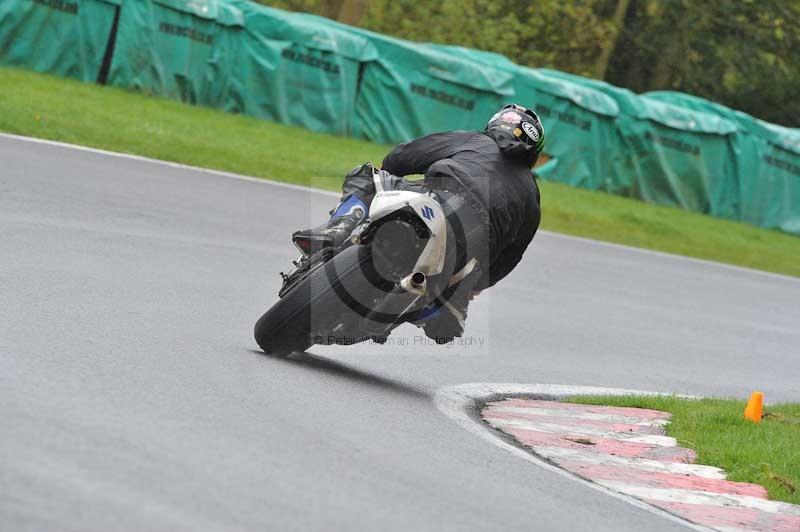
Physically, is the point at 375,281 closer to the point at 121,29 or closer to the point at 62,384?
the point at 62,384

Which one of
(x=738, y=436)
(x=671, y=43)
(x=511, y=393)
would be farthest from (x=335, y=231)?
(x=671, y=43)

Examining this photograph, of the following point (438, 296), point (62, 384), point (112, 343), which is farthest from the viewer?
point (438, 296)

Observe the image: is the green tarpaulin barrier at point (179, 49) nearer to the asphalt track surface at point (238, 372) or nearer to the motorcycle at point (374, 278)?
the asphalt track surface at point (238, 372)

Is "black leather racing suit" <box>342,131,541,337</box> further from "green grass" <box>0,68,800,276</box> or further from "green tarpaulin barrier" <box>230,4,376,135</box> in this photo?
"green tarpaulin barrier" <box>230,4,376,135</box>

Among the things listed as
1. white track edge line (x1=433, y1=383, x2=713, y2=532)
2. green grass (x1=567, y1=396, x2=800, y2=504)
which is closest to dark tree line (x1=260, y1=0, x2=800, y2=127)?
white track edge line (x1=433, y1=383, x2=713, y2=532)

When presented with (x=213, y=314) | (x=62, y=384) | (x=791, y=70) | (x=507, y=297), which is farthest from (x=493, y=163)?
(x=791, y=70)

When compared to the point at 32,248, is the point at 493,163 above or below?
above

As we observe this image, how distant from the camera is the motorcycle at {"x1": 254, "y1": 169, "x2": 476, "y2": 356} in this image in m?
6.99

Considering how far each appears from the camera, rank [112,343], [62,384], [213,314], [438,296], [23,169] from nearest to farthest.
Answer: [62,384]
[112,343]
[438,296]
[213,314]
[23,169]

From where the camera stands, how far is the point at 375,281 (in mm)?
7078

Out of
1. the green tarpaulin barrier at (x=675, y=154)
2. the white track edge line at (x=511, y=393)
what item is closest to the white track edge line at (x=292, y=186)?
the green tarpaulin barrier at (x=675, y=154)

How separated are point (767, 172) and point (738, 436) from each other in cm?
1941

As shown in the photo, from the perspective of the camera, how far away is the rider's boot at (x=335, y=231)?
7410 millimetres

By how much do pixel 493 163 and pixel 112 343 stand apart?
2090 mm
